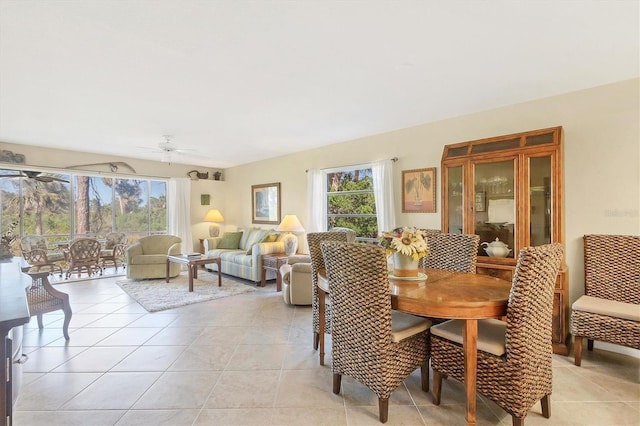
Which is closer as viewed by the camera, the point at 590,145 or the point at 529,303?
the point at 529,303

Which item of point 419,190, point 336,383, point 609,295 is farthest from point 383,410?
point 419,190

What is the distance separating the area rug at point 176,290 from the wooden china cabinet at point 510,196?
3.43 metres

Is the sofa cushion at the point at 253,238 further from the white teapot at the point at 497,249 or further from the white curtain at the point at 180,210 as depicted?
the white teapot at the point at 497,249

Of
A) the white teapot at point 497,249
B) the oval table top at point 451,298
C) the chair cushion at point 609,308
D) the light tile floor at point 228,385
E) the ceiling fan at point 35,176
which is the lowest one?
the light tile floor at point 228,385

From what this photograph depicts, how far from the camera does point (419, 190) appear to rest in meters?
4.10

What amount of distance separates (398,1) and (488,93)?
71.9 inches

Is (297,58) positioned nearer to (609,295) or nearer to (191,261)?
(609,295)

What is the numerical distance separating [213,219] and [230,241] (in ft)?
3.54

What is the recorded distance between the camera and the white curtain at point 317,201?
543 cm

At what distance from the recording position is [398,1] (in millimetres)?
1701

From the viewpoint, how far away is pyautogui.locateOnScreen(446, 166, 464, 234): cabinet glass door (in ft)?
11.1

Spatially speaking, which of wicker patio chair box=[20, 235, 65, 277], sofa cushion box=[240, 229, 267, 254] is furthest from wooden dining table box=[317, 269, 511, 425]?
wicker patio chair box=[20, 235, 65, 277]

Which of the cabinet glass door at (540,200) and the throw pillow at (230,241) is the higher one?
the cabinet glass door at (540,200)

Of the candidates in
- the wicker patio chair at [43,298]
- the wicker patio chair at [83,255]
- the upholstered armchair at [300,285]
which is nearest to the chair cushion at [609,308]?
the upholstered armchair at [300,285]
